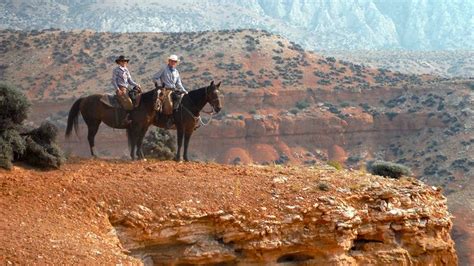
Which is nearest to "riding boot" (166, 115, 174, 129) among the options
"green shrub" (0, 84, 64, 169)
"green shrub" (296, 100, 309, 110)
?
"green shrub" (0, 84, 64, 169)

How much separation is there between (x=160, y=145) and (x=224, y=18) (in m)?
155

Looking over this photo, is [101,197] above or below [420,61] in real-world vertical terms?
below

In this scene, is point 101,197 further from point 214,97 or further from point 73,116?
point 214,97

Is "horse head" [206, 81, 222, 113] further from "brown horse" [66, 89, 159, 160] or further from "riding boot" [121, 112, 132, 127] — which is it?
"riding boot" [121, 112, 132, 127]

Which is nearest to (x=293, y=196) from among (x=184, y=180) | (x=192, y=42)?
(x=184, y=180)

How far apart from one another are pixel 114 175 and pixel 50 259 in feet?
13.8

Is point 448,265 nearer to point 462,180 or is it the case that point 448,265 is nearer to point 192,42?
point 462,180

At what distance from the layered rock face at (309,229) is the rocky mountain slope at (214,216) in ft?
0.08

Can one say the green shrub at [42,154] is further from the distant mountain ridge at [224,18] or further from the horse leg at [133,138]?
the distant mountain ridge at [224,18]

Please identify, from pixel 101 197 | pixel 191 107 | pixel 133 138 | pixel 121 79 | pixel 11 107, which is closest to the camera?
pixel 101 197

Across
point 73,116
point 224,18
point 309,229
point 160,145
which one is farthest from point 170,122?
point 224,18

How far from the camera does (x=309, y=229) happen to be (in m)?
14.2

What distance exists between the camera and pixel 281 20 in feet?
623

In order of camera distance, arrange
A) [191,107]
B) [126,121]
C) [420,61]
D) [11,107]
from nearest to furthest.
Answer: [11,107] < [126,121] < [191,107] < [420,61]
